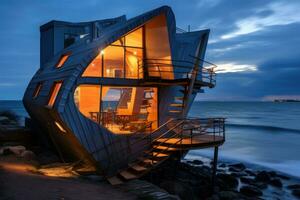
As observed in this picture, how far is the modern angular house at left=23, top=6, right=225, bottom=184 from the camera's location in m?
14.0

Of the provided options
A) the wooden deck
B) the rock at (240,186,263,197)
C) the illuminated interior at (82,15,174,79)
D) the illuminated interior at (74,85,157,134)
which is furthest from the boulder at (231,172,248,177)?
the illuminated interior at (82,15,174,79)

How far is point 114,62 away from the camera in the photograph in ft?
53.8

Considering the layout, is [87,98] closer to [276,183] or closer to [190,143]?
[190,143]

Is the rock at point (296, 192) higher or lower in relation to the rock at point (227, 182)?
lower

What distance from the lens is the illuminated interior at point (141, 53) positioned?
53.8ft

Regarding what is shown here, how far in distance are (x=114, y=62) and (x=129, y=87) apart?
201 centimetres

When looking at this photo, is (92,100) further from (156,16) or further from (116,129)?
(156,16)

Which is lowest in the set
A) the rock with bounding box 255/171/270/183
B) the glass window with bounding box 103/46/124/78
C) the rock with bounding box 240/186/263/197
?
the rock with bounding box 255/171/270/183

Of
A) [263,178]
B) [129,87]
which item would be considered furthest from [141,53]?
[263,178]

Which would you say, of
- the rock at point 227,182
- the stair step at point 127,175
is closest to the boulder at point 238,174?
the rock at point 227,182

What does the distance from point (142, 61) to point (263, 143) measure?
3513 cm

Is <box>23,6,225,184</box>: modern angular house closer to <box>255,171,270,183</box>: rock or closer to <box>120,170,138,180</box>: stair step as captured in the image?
<box>120,170,138,180</box>: stair step

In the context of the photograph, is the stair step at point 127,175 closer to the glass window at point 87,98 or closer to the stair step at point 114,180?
the stair step at point 114,180

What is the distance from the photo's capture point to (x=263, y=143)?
4716cm
